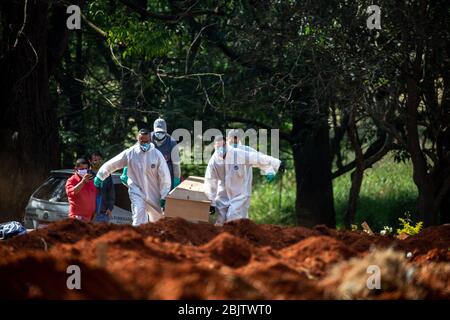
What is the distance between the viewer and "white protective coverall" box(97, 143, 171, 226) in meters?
15.7

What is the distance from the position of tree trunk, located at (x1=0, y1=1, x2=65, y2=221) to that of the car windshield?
2.53 m

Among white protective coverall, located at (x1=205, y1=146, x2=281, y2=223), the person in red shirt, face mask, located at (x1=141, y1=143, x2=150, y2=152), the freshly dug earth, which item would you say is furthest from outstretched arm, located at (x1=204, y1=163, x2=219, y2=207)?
the freshly dug earth

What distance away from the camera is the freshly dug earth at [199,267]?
7.12 metres

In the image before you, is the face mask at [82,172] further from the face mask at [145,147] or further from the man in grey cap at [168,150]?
the man in grey cap at [168,150]

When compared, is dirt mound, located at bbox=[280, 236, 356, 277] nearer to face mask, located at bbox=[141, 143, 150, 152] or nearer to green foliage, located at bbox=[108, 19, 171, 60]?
face mask, located at bbox=[141, 143, 150, 152]

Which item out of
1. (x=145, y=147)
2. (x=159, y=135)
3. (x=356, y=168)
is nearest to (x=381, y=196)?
(x=356, y=168)

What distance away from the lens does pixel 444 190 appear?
20375 mm

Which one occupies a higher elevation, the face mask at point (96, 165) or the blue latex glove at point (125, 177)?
the face mask at point (96, 165)

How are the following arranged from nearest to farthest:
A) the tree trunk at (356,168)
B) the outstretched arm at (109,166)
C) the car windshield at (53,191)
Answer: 1. the outstretched arm at (109,166)
2. the car windshield at (53,191)
3. the tree trunk at (356,168)

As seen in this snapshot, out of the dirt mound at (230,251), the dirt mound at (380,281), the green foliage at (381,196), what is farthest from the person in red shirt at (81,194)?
the green foliage at (381,196)

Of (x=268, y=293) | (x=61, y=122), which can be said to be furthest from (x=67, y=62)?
(x=268, y=293)

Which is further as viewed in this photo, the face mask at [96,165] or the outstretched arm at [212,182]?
the face mask at [96,165]

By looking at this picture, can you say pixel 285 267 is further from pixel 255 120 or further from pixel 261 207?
pixel 261 207

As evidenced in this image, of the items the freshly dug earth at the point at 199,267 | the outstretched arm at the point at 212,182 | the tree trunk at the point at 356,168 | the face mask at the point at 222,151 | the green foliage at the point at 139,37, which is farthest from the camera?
the tree trunk at the point at 356,168
